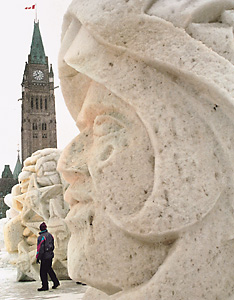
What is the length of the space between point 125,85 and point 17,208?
659cm

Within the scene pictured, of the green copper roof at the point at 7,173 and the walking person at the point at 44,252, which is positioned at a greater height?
the green copper roof at the point at 7,173

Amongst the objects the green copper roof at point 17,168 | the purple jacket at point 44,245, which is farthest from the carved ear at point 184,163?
the green copper roof at point 17,168

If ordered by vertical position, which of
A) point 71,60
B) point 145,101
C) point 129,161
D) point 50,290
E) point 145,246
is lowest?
point 50,290

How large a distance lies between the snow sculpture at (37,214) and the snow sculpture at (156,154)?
16.4 ft

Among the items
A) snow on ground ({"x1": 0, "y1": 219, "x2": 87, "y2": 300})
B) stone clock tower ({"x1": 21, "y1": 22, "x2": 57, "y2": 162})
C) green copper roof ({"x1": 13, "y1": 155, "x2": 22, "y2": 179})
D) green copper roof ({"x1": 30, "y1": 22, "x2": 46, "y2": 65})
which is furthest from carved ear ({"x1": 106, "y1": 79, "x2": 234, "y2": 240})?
green copper roof ({"x1": 30, "y1": 22, "x2": 46, "y2": 65})

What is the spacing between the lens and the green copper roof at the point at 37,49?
177ft

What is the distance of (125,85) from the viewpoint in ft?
6.27

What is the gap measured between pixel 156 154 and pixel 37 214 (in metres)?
5.97

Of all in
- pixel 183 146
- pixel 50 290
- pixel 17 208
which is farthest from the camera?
pixel 17 208

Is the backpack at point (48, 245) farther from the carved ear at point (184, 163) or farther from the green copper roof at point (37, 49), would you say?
the green copper roof at point (37, 49)

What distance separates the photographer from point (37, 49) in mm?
55031

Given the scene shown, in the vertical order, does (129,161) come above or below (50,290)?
above

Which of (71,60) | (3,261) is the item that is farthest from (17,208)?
(71,60)

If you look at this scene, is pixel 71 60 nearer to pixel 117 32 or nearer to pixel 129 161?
pixel 117 32
